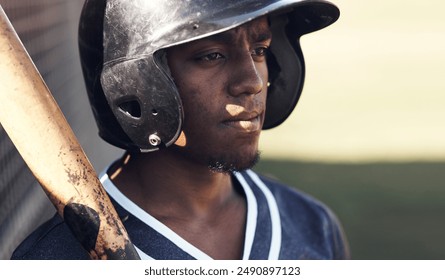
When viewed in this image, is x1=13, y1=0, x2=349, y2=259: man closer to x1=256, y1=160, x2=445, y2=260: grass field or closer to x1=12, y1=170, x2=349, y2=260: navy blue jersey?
x1=12, y1=170, x2=349, y2=260: navy blue jersey

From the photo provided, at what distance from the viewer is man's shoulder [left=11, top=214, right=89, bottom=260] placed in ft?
7.70

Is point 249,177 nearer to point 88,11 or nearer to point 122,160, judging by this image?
point 122,160

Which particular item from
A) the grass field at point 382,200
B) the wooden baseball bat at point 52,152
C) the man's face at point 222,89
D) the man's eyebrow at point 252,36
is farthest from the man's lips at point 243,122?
the grass field at point 382,200

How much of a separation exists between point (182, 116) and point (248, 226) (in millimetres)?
531

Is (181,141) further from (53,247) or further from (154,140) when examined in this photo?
(53,247)

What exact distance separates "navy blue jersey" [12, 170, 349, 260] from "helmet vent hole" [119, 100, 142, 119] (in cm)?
24

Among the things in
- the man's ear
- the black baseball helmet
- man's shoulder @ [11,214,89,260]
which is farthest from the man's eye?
man's shoulder @ [11,214,89,260]

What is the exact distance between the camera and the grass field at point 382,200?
18.8 feet

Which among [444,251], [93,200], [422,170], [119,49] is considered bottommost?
[422,170]

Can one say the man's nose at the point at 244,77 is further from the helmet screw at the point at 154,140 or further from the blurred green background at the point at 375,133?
the blurred green background at the point at 375,133

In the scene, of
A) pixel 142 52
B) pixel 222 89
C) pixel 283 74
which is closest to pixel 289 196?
pixel 283 74

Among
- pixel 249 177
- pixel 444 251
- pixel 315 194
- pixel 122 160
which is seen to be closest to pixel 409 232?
pixel 444 251

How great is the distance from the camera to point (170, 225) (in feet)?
8.44
